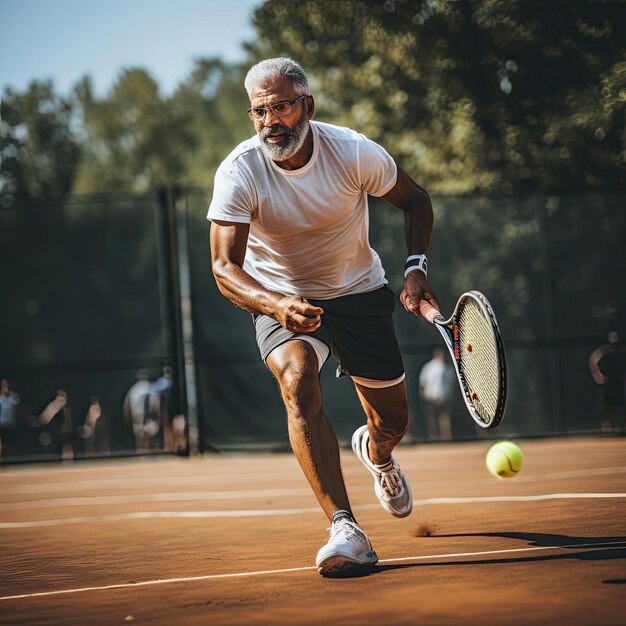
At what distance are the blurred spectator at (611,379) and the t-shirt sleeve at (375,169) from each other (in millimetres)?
6762

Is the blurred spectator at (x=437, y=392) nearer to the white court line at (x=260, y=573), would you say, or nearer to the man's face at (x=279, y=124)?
the white court line at (x=260, y=573)

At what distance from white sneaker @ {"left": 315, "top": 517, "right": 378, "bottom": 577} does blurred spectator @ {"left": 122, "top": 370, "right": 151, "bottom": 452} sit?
7065 mm

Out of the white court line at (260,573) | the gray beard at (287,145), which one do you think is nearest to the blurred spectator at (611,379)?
the white court line at (260,573)

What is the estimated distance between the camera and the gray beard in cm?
442

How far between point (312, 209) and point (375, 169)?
0.37 meters

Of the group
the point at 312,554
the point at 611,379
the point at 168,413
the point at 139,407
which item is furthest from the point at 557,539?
the point at 168,413

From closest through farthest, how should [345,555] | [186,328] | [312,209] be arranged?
1. [345,555]
2. [312,209]
3. [186,328]

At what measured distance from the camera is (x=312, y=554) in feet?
15.4

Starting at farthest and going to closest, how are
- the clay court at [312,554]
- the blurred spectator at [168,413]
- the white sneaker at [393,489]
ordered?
1. the blurred spectator at [168,413]
2. the white sneaker at [393,489]
3. the clay court at [312,554]

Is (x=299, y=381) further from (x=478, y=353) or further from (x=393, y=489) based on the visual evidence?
(x=393, y=489)

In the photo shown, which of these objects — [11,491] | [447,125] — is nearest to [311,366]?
[11,491]

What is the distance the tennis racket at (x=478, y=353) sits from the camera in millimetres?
4020

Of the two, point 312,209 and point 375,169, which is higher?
point 375,169

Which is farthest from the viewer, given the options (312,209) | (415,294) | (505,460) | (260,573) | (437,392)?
(437,392)
